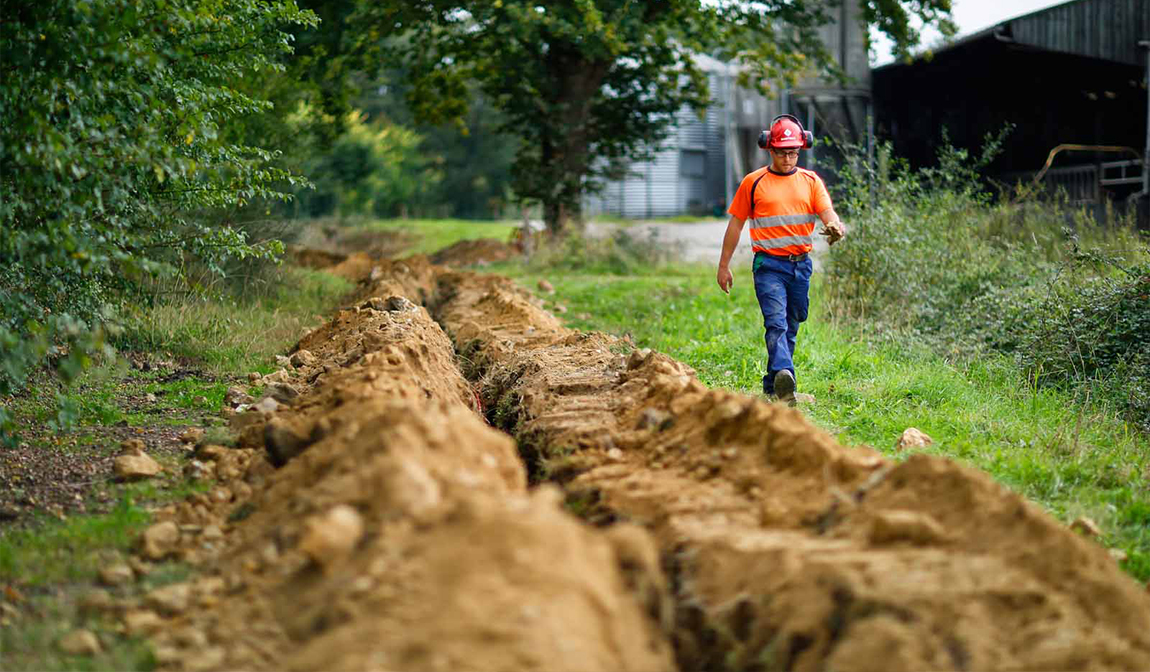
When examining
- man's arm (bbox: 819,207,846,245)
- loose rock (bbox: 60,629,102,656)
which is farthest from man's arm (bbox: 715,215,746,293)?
loose rock (bbox: 60,629,102,656)

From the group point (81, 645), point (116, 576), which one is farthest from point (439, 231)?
point (81, 645)

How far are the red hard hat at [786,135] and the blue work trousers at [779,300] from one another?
2.34 feet

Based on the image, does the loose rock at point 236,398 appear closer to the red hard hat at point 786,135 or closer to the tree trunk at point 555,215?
the red hard hat at point 786,135

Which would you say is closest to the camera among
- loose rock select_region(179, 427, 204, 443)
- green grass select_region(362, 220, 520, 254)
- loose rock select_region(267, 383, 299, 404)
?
loose rock select_region(179, 427, 204, 443)

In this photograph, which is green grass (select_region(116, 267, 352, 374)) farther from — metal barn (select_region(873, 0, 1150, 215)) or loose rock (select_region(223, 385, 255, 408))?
metal barn (select_region(873, 0, 1150, 215))

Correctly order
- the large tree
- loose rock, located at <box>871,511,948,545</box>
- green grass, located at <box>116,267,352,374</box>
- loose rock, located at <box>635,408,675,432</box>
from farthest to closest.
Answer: the large tree, green grass, located at <box>116,267,352,374</box>, loose rock, located at <box>635,408,675,432</box>, loose rock, located at <box>871,511,948,545</box>

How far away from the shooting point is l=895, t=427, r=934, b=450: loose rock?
5.70 metres

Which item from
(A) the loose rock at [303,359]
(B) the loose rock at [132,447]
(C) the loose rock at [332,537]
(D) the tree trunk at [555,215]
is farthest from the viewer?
(D) the tree trunk at [555,215]

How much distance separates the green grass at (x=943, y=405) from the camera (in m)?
4.92

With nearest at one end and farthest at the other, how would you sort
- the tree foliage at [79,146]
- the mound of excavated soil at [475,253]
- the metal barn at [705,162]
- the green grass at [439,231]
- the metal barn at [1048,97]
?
the tree foliage at [79,146] < the metal barn at [1048,97] < the mound of excavated soil at [475,253] < the green grass at [439,231] < the metal barn at [705,162]

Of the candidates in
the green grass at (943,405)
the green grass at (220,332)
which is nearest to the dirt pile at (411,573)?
the green grass at (943,405)

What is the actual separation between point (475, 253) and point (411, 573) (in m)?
17.9

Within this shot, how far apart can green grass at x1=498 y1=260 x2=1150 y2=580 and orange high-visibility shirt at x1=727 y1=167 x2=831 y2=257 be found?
1044 millimetres

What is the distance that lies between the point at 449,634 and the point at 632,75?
1708 cm
